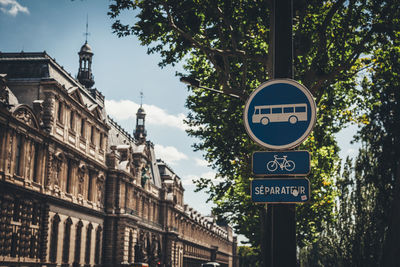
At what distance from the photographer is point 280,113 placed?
499cm

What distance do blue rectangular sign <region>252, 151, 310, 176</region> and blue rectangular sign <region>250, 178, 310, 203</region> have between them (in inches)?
3.3

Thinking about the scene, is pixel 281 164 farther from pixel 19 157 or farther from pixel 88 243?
pixel 88 243

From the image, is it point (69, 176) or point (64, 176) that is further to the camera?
point (69, 176)

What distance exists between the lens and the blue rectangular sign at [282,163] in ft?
16.1

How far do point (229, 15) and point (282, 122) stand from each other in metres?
11.4

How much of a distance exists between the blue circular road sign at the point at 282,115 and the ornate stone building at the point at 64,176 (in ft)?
95.4

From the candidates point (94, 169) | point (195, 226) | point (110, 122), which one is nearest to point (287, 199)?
point (94, 169)

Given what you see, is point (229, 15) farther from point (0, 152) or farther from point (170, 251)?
point (170, 251)

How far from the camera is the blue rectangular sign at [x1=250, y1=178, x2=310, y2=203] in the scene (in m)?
4.80

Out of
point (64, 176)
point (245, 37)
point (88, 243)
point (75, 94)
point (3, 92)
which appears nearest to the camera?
point (245, 37)

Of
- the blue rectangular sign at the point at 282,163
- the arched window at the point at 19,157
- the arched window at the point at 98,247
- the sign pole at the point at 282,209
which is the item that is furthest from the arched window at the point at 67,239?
the sign pole at the point at 282,209

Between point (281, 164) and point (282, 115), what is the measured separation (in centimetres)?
49

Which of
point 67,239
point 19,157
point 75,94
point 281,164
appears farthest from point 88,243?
point 281,164

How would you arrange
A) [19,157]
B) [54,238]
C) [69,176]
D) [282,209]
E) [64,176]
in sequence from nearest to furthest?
1. [282,209]
2. [19,157]
3. [54,238]
4. [64,176]
5. [69,176]
